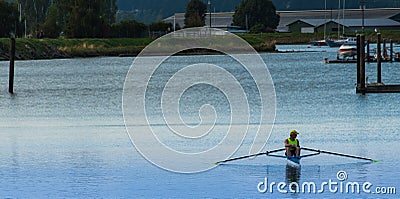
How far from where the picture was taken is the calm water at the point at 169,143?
22453 millimetres

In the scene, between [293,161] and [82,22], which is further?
[82,22]

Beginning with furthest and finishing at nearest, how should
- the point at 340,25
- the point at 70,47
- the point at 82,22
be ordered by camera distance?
the point at 340,25, the point at 82,22, the point at 70,47

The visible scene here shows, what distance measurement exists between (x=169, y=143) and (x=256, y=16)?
144043 millimetres

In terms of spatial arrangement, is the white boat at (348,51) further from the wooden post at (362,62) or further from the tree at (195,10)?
the tree at (195,10)

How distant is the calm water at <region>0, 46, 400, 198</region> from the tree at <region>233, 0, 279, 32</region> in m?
116

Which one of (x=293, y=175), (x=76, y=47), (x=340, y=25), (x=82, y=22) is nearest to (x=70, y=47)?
(x=76, y=47)

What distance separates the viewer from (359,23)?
571 feet

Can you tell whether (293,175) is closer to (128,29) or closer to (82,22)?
(82,22)

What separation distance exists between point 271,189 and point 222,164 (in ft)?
11.8

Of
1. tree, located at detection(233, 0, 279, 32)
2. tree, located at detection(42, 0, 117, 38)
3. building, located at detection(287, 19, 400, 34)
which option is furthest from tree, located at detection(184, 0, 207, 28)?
tree, located at detection(42, 0, 117, 38)

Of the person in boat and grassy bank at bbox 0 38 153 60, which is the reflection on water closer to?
the person in boat

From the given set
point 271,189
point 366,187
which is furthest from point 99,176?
point 366,187

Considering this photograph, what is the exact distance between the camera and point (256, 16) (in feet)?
565

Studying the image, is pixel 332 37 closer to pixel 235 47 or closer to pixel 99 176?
pixel 235 47
